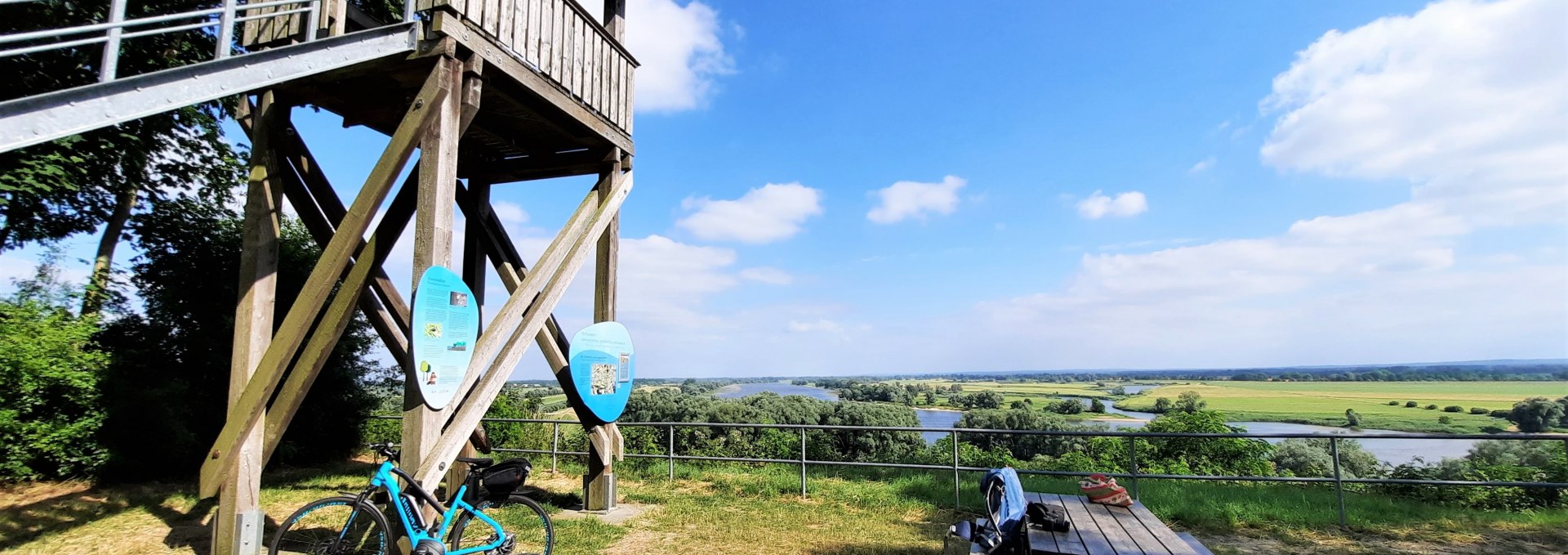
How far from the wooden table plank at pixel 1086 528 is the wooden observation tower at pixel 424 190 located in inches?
153

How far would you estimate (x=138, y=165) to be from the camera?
8.72 m

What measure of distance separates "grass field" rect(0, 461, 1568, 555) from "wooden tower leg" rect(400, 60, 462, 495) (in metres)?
1.61

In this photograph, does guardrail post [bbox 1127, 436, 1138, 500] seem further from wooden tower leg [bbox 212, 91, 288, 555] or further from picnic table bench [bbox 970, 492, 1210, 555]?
A: wooden tower leg [bbox 212, 91, 288, 555]

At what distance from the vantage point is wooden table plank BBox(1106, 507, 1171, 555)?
3.51 m

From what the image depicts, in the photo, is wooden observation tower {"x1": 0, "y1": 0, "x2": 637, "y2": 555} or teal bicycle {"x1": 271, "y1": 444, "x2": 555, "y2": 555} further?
teal bicycle {"x1": 271, "y1": 444, "x2": 555, "y2": 555}

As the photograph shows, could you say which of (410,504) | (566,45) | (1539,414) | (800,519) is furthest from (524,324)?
(1539,414)

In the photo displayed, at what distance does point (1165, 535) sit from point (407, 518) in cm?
451

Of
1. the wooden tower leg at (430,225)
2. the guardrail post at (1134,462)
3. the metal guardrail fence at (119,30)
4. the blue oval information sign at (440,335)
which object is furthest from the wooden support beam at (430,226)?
the guardrail post at (1134,462)

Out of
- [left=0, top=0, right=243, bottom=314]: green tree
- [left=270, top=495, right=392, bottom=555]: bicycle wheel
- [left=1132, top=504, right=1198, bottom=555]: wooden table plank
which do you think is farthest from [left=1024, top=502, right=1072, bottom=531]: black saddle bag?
[left=0, top=0, right=243, bottom=314]: green tree

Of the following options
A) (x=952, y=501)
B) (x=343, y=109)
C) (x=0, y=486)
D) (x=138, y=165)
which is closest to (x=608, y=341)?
(x=343, y=109)

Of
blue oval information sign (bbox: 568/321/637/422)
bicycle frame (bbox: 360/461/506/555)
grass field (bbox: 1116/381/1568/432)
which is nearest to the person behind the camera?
bicycle frame (bbox: 360/461/506/555)

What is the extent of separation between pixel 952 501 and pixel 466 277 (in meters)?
5.79

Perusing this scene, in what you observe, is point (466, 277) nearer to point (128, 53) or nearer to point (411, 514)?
point (411, 514)

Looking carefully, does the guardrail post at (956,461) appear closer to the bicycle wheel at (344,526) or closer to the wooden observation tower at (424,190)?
the wooden observation tower at (424,190)
